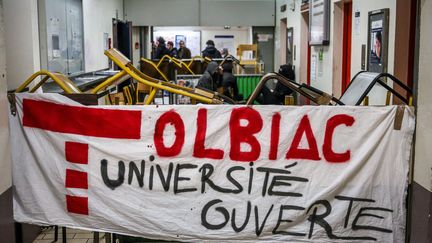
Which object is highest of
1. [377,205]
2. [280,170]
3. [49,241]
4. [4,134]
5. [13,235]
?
[4,134]

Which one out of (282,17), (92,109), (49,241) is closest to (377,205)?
(92,109)

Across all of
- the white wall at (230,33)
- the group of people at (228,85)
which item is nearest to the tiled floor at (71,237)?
the group of people at (228,85)

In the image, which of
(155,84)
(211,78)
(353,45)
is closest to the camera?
(155,84)

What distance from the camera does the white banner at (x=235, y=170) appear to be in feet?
9.62

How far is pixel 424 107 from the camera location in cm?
288

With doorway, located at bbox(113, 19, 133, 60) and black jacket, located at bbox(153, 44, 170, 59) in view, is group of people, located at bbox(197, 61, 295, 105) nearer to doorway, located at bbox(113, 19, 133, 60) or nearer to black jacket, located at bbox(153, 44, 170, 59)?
black jacket, located at bbox(153, 44, 170, 59)

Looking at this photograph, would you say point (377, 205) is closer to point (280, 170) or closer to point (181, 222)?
point (280, 170)

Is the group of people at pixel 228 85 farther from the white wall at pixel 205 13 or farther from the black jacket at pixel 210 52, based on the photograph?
the white wall at pixel 205 13

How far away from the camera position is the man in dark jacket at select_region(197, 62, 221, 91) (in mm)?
7078

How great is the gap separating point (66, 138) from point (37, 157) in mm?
207

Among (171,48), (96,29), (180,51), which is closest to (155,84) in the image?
(96,29)

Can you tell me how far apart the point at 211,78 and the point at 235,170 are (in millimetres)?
4347

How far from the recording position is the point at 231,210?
298 centimetres

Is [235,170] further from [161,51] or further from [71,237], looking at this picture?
[161,51]
